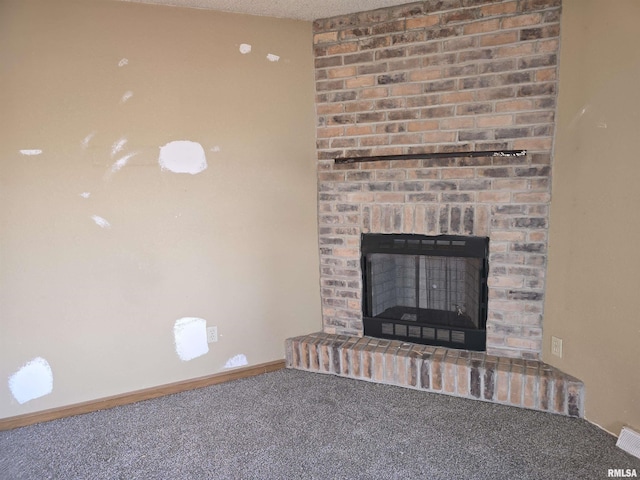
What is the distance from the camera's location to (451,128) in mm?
2369

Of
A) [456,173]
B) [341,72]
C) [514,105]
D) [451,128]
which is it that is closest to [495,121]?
[514,105]

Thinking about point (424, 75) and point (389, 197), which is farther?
point (389, 197)

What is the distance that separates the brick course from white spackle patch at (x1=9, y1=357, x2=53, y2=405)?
181cm

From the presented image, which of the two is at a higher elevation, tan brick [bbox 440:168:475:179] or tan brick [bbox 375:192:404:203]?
tan brick [bbox 440:168:475:179]

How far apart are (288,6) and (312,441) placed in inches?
91.7

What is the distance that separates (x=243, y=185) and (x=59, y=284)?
114 centimetres

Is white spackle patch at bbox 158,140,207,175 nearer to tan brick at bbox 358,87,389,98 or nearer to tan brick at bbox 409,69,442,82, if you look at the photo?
tan brick at bbox 358,87,389,98

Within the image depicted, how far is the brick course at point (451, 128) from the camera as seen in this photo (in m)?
2.21

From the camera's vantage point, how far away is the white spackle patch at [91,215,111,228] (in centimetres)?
226

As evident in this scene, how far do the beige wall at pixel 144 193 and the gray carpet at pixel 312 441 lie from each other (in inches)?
11.1

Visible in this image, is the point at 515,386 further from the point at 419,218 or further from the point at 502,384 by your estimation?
the point at 419,218

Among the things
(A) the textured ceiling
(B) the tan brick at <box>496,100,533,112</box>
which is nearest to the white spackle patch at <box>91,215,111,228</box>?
(A) the textured ceiling

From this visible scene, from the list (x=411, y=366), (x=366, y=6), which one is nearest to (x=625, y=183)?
(x=411, y=366)

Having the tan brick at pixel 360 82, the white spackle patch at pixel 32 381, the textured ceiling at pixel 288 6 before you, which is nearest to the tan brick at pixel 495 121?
the tan brick at pixel 360 82
